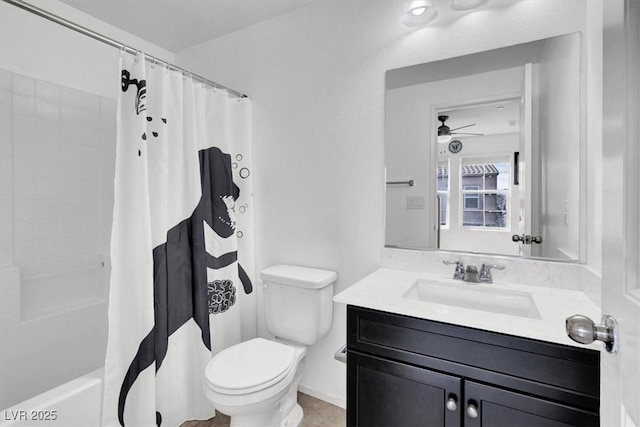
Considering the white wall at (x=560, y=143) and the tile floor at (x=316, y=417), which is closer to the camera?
the white wall at (x=560, y=143)

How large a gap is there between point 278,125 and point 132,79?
85 centimetres

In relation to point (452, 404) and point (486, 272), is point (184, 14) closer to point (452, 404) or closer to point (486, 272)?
point (486, 272)

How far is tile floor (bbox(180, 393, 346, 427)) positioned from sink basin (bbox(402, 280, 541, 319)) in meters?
0.91

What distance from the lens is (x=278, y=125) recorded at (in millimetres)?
2092

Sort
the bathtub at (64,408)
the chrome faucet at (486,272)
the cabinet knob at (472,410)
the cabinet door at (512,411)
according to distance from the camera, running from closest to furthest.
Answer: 1. the cabinet door at (512,411)
2. the cabinet knob at (472,410)
3. the bathtub at (64,408)
4. the chrome faucet at (486,272)

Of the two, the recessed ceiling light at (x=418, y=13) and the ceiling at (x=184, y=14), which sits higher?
the ceiling at (x=184, y=14)

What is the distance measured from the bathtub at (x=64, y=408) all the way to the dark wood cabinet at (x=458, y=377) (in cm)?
113

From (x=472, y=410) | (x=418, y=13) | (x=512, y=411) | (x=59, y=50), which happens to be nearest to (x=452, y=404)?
(x=472, y=410)

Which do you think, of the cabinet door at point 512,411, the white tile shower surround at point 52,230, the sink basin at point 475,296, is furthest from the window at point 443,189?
the white tile shower surround at point 52,230

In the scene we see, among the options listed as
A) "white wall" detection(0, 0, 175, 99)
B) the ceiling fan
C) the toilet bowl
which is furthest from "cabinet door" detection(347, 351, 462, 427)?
"white wall" detection(0, 0, 175, 99)

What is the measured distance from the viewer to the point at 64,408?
1278 millimetres

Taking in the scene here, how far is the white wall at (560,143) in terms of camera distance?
1.33 m

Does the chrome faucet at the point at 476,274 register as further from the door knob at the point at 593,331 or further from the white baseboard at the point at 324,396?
the white baseboard at the point at 324,396

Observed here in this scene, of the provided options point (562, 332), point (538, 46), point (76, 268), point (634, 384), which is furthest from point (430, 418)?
point (76, 268)
